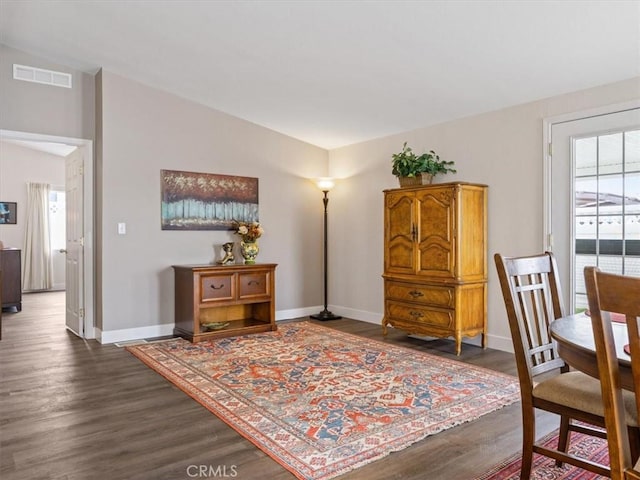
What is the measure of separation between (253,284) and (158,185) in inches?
60.2

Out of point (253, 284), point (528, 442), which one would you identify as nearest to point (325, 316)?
point (253, 284)

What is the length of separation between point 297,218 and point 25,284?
623cm

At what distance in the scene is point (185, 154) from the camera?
17.2ft

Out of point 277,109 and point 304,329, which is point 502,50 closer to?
point 277,109

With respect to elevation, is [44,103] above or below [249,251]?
above

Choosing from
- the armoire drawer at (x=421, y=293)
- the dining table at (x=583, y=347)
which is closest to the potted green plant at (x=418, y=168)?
the armoire drawer at (x=421, y=293)

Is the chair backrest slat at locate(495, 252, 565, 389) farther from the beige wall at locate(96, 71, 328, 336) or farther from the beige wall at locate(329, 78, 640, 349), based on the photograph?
the beige wall at locate(96, 71, 328, 336)

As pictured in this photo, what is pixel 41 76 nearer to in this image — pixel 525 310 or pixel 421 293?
pixel 421 293

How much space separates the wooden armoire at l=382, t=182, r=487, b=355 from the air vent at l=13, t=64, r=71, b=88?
365cm

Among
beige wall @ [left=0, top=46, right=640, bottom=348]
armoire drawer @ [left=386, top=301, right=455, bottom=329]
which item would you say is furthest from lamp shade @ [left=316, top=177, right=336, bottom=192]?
armoire drawer @ [left=386, top=301, right=455, bottom=329]

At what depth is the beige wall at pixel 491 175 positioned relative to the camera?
4055 mm

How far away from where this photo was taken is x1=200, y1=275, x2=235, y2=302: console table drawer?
15.6ft

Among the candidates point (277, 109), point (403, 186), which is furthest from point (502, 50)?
point (277, 109)

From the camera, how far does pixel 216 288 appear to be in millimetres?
4840
